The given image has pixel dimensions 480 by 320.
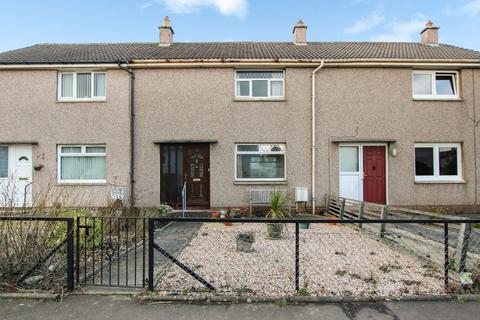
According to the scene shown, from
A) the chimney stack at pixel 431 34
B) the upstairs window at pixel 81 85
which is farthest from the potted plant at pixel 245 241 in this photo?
the chimney stack at pixel 431 34

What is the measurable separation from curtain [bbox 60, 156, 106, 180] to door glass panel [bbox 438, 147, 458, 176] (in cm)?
1230

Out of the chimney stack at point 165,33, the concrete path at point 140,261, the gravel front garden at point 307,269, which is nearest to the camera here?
the gravel front garden at point 307,269

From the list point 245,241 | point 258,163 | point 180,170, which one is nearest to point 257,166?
point 258,163

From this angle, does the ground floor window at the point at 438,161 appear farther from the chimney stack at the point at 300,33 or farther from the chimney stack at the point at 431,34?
the chimney stack at the point at 300,33

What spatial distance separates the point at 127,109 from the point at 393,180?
993cm

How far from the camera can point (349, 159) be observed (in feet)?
32.1

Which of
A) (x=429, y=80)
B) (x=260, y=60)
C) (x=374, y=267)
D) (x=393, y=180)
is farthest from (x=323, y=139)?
(x=374, y=267)

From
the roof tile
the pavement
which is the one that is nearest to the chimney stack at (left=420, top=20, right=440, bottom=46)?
the roof tile

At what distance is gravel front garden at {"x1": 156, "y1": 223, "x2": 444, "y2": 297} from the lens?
3.69 m

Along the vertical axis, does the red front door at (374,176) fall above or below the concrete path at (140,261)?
above

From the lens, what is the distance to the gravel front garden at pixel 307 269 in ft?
12.1

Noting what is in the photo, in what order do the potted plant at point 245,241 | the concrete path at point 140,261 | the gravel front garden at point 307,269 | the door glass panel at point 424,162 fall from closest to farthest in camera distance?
1. the gravel front garden at point 307,269
2. the concrete path at point 140,261
3. the potted plant at point 245,241
4. the door glass panel at point 424,162

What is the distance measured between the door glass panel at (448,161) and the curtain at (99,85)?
41.3 feet

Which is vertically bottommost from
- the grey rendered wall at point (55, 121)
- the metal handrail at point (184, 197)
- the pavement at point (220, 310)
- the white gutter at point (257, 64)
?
the pavement at point (220, 310)
